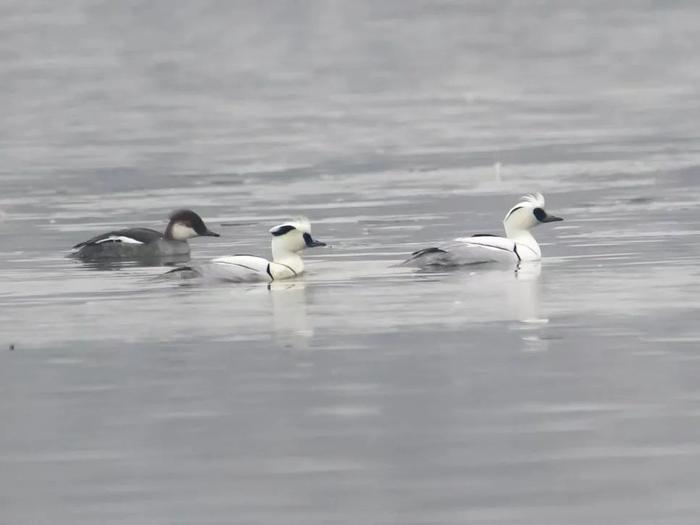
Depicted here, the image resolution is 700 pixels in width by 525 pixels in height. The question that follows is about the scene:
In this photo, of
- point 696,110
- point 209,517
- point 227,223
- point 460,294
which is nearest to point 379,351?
point 460,294

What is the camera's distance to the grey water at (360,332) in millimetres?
10352

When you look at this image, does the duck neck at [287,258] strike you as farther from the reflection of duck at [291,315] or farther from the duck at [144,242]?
the duck at [144,242]

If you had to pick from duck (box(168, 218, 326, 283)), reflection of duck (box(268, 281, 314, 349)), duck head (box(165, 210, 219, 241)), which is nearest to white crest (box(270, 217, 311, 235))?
duck (box(168, 218, 326, 283))

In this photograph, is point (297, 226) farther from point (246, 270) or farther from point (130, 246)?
point (130, 246)

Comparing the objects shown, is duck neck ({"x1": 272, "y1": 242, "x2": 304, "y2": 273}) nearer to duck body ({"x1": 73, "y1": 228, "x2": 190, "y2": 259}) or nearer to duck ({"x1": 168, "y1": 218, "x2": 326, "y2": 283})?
duck ({"x1": 168, "y1": 218, "x2": 326, "y2": 283})

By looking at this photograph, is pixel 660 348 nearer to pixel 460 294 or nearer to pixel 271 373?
pixel 271 373

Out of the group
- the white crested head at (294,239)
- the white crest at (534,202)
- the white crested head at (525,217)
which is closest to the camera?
the white crested head at (294,239)

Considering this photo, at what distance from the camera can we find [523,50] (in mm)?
69750

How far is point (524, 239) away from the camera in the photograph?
20578 mm

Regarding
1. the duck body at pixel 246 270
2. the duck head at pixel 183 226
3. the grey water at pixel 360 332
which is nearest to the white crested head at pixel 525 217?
the grey water at pixel 360 332

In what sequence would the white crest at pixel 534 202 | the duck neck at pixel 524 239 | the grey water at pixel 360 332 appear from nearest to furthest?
the grey water at pixel 360 332
the duck neck at pixel 524 239
the white crest at pixel 534 202

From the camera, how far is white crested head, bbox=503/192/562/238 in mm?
20859

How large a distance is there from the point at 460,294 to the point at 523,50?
5275cm

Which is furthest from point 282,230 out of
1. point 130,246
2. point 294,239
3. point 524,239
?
point 130,246
